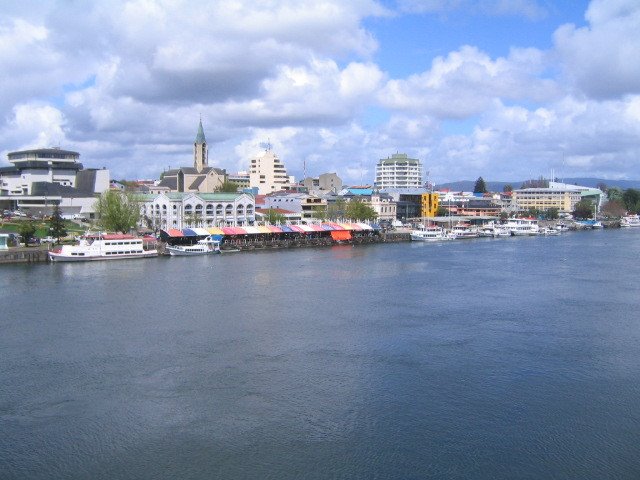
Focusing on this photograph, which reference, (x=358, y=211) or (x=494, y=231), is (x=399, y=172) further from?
(x=358, y=211)

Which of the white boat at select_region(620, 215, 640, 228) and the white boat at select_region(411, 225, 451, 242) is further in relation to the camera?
the white boat at select_region(620, 215, 640, 228)

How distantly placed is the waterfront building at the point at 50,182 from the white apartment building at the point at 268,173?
53.1 ft

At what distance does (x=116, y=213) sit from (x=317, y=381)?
1815 centimetres

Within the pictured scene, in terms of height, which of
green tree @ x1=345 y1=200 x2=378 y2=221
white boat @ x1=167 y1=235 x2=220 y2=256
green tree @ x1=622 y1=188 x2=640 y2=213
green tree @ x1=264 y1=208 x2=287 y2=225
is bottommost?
white boat @ x1=167 y1=235 x2=220 y2=256

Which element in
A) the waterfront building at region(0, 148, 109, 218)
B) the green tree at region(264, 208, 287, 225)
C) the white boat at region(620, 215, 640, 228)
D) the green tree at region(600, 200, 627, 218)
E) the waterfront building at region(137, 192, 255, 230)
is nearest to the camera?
the waterfront building at region(137, 192, 255, 230)

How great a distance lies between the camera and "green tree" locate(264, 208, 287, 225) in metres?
31.0

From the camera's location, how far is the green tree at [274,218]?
1222 inches

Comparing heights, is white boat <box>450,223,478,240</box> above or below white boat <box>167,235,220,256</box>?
above

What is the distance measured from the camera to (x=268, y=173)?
51.5 metres

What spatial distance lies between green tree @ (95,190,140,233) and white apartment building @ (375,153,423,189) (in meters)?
42.1

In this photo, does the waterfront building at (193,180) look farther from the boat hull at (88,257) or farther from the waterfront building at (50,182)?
the boat hull at (88,257)

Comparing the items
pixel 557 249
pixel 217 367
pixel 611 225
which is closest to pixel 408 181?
pixel 611 225

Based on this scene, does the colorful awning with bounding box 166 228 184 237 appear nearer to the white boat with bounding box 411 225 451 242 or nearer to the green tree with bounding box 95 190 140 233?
the green tree with bounding box 95 190 140 233

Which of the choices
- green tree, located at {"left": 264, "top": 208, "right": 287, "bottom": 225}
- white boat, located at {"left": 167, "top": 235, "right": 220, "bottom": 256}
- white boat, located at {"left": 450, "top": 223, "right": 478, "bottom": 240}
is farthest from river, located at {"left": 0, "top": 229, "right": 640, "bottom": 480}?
white boat, located at {"left": 450, "top": 223, "right": 478, "bottom": 240}
